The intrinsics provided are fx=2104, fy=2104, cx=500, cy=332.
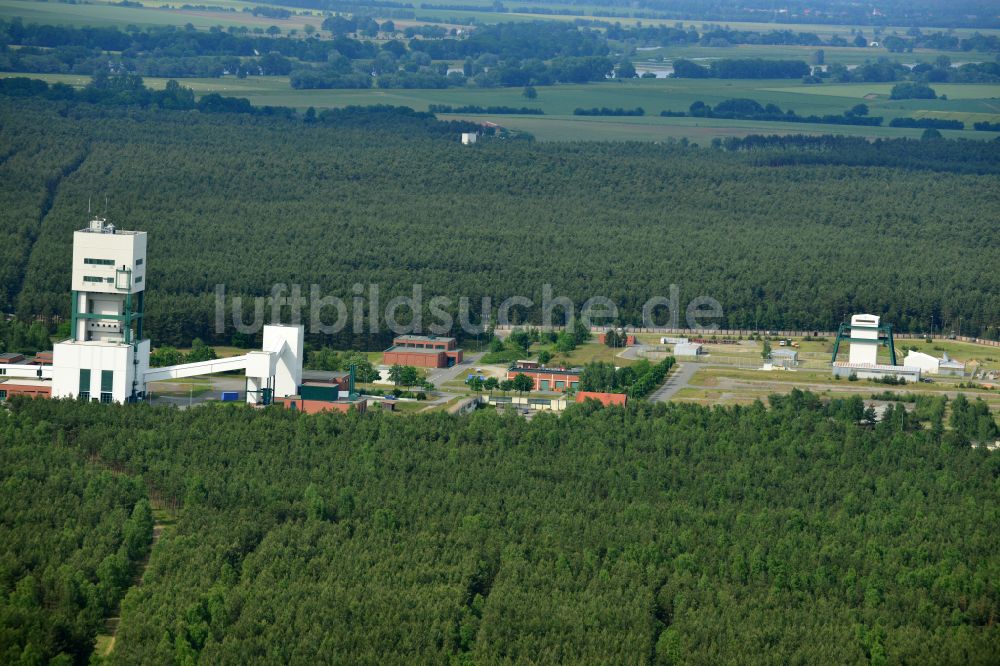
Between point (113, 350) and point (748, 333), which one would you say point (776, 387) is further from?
point (113, 350)

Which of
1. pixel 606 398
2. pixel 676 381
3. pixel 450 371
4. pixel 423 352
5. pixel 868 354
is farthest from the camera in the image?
pixel 868 354

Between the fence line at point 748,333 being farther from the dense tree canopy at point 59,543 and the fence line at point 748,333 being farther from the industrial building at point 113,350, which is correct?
the dense tree canopy at point 59,543

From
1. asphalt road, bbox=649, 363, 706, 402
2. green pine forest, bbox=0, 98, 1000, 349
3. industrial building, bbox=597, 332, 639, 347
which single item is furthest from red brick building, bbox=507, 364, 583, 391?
industrial building, bbox=597, 332, 639, 347

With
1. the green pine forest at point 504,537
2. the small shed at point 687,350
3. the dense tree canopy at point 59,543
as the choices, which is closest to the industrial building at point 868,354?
the small shed at point 687,350

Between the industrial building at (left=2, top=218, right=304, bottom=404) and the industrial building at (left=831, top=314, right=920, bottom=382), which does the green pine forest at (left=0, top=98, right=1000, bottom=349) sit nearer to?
the industrial building at (left=831, top=314, right=920, bottom=382)

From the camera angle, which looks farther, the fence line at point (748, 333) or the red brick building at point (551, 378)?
the fence line at point (748, 333)

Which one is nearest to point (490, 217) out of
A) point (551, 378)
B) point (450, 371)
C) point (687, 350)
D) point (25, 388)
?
point (687, 350)
